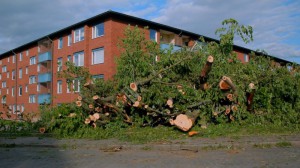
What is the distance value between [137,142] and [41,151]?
3.07m

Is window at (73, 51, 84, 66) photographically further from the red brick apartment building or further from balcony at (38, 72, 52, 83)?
balcony at (38, 72, 52, 83)

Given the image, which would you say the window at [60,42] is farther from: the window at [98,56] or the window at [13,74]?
the window at [13,74]

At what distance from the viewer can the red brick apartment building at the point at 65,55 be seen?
27.3 meters

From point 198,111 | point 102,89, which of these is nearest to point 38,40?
point 102,89

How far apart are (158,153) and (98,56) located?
21.6 m

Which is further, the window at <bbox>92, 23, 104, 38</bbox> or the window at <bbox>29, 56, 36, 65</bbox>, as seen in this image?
the window at <bbox>29, 56, 36, 65</bbox>

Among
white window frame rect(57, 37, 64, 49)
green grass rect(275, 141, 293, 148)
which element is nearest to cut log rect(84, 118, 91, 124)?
green grass rect(275, 141, 293, 148)

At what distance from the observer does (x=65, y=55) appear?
3412 centimetres

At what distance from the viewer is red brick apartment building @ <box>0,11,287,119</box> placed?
2733 centimetres

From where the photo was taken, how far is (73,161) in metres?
7.51

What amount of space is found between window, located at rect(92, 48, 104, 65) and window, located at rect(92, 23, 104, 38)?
1.48 metres

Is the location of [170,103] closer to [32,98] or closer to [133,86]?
[133,86]

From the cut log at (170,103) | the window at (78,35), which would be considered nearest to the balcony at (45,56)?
the window at (78,35)

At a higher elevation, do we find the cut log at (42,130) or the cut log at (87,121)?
the cut log at (87,121)
